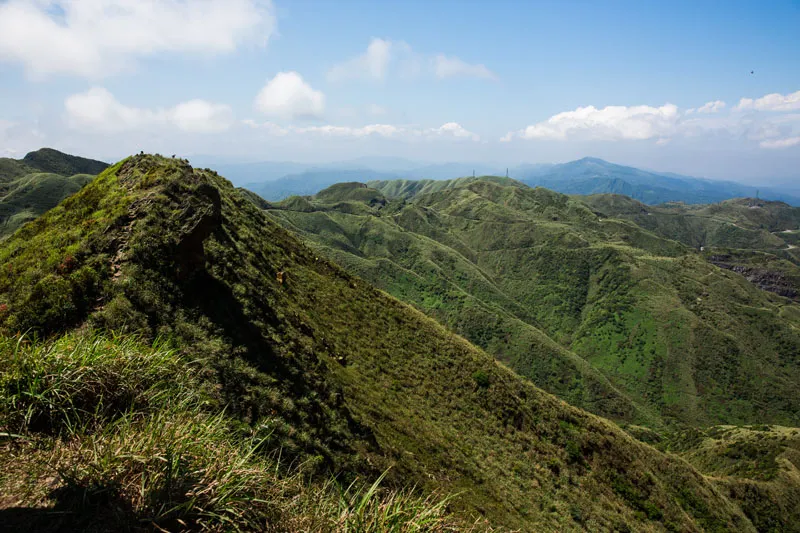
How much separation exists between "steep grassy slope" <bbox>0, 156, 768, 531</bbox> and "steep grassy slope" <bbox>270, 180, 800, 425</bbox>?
9228 cm

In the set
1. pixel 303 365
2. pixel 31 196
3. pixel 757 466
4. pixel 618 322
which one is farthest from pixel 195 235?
pixel 618 322

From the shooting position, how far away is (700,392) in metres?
126

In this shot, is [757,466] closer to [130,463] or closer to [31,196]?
[130,463]

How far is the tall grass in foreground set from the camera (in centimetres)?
395

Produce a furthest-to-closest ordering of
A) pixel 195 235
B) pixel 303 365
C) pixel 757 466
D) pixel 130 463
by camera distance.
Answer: pixel 757 466 → pixel 303 365 → pixel 195 235 → pixel 130 463

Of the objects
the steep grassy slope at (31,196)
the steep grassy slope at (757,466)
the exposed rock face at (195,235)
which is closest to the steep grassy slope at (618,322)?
the steep grassy slope at (757,466)

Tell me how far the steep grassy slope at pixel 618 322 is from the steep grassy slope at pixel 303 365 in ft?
303

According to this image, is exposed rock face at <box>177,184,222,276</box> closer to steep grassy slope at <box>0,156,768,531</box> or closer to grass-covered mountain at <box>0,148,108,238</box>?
steep grassy slope at <box>0,156,768,531</box>

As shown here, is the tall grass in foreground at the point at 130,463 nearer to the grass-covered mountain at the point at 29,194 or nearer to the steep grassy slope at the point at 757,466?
the steep grassy slope at the point at 757,466

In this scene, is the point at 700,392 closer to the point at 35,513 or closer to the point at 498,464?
the point at 498,464

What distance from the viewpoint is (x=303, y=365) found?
17.1 meters

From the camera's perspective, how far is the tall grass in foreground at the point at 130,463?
3.95m

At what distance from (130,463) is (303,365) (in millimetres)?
13228

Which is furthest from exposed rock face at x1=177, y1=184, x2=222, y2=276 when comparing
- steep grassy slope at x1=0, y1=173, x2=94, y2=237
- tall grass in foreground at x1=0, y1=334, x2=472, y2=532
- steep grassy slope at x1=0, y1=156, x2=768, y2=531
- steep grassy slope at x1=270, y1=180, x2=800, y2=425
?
steep grassy slope at x1=0, y1=173, x2=94, y2=237
